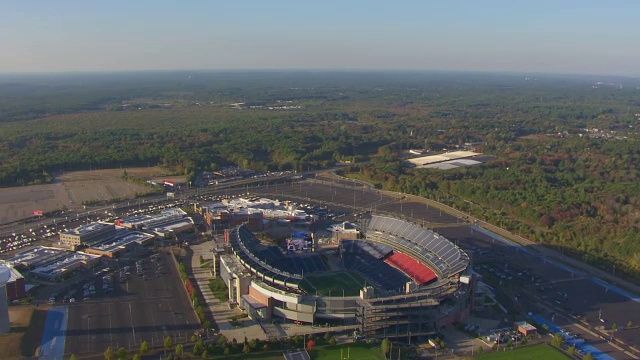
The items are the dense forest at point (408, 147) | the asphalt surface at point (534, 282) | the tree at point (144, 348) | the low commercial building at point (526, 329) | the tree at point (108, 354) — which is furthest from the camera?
the dense forest at point (408, 147)

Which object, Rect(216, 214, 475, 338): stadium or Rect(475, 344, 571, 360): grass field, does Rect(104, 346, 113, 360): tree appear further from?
Rect(475, 344, 571, 360): grass field

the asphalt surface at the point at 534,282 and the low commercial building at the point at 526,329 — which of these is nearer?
the low commercial building at the point at 526,329

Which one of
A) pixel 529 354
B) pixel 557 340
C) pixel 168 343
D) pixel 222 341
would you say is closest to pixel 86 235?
pixel 168 343

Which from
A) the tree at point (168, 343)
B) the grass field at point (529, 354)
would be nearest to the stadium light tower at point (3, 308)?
the tree at point (168, 343)

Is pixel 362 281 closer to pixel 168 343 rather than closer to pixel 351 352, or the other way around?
pixel 351 352

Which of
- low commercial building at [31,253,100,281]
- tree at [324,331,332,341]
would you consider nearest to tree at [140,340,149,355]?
tree at [324,331,332,341]

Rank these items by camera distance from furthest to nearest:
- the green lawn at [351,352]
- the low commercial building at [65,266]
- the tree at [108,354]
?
the low commercial building at [65,266], the green lawn at [351,352], the tree at [108,354]

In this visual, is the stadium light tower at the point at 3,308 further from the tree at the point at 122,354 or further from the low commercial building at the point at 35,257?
the low commercial building at the point at 35,257

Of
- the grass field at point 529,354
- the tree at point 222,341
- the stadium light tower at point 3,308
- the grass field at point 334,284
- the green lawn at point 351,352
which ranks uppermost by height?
the stadium light tower at point 3,308
